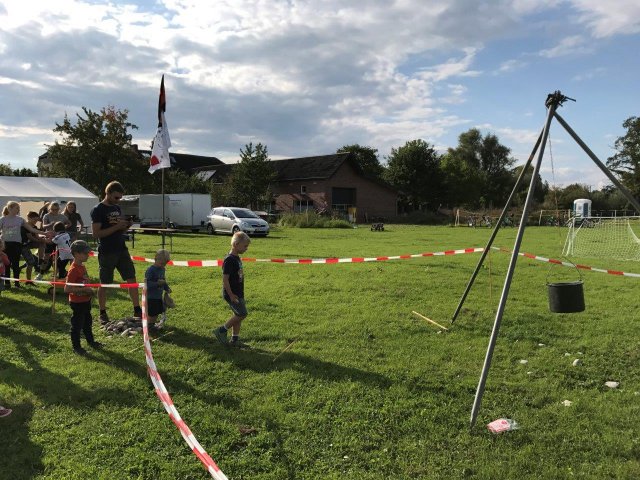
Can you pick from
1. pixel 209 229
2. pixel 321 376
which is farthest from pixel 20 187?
pixel 321 376

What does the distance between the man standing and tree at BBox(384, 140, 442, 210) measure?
175 feet

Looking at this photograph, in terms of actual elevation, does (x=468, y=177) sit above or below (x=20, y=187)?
above

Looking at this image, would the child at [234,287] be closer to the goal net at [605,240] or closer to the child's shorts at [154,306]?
the child's shorts at [154,306]

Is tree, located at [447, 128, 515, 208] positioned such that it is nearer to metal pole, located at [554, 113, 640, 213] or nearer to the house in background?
the house in background

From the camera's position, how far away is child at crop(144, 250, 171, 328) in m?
6.25

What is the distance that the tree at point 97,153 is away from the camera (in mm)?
38844

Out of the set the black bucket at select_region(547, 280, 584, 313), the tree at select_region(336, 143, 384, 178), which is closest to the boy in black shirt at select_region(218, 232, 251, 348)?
the black bucket at select_region(547, 280, 584, 313)

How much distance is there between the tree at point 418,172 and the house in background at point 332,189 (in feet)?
10.4

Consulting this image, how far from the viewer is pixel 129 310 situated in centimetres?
779

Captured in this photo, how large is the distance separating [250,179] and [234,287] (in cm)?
4328

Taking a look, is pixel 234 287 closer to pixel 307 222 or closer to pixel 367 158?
pixel 307 222

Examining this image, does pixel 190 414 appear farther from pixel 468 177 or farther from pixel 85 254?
pixel 468 177

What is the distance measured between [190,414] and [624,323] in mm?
6137

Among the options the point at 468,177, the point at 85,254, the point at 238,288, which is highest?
the point at 468,177
